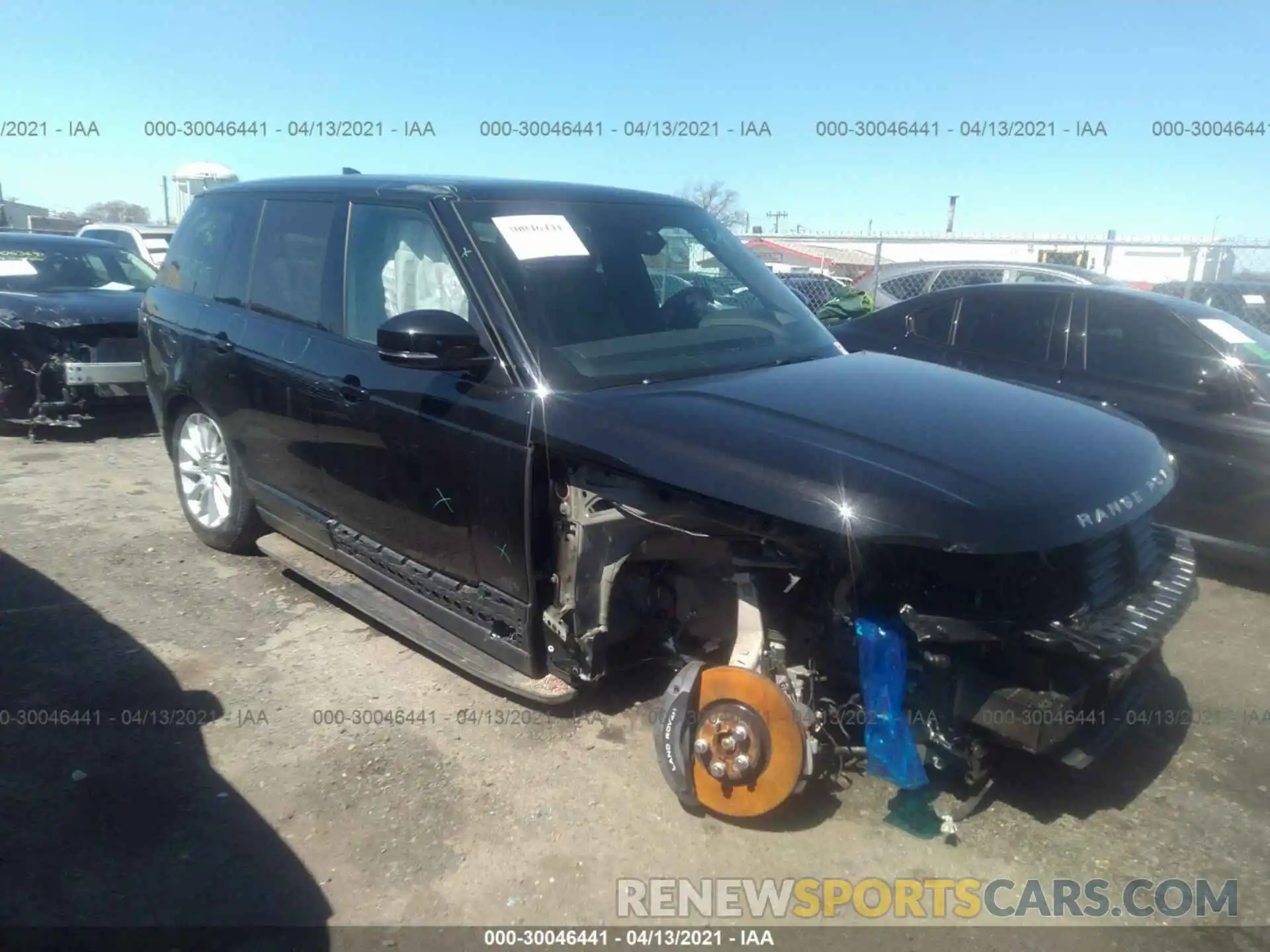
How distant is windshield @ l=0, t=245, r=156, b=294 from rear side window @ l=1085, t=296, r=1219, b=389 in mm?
8028

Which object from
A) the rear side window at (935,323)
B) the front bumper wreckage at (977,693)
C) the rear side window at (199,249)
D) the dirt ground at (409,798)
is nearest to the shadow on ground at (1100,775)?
the dirt ground at (409,798)

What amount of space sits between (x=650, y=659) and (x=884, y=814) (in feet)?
3.14

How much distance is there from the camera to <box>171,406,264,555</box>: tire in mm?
4777

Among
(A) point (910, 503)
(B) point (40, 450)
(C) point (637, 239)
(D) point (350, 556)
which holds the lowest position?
(B) point (40, 450)

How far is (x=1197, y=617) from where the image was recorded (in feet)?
15.1

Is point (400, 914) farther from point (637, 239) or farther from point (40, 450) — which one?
point (40, 450)

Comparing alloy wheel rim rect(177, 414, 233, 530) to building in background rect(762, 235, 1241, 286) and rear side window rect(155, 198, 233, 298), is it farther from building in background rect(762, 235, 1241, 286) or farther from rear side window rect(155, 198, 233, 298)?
building in background rect(762, 235, 1241, 286)

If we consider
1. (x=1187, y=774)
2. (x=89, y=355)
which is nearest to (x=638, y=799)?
(x=1187, y=774)

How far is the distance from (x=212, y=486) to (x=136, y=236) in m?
10.2

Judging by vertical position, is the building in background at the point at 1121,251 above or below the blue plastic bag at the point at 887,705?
above

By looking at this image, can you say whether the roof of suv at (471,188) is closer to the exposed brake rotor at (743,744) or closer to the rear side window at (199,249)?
the rear side window at (199,249)

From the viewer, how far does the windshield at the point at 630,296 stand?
320cm

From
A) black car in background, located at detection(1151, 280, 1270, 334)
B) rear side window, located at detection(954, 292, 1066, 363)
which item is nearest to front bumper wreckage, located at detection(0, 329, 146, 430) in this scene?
rear side window, located at detection(954, 292, 1066, 363)

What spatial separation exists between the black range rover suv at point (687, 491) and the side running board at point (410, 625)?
0.02m
